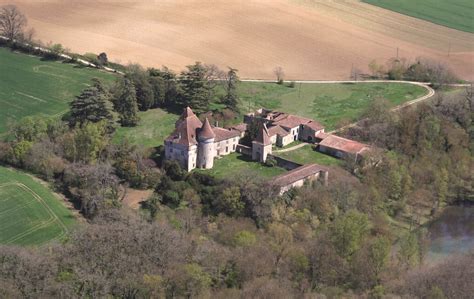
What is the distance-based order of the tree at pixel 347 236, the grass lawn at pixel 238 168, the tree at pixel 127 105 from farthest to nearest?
the tree at pixel 127 105 < the grass lawn at pixel 238 168 < the tree at pixel 347 236

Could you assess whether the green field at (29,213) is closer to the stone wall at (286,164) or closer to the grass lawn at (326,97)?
the stone wall at (286,164)

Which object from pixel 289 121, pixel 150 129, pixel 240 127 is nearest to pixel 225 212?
pixel 240 127

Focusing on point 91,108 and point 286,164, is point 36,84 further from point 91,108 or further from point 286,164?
point 286,164

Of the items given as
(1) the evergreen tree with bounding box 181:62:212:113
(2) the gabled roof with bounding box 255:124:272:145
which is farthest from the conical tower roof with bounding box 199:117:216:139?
(1) the evergreen tree with bounding box 181:62:212:113

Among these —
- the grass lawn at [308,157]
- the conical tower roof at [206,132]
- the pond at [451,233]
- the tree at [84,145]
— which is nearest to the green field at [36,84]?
the tree at [84,145]

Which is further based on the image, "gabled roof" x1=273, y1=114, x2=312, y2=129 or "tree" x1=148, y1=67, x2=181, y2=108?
"tree" x1=148, y1=67, x2=181, y2=108

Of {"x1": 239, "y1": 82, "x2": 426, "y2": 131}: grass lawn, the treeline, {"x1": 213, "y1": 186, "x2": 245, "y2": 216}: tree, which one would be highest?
the treeline

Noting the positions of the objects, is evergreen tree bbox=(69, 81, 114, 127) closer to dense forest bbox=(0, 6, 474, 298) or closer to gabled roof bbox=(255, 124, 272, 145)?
dense forest bbox=(0, 6, 474, 298)
